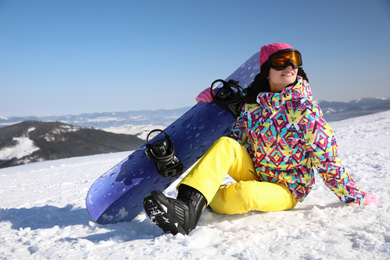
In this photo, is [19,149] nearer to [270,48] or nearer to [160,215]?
[160,215]

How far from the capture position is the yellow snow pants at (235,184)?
1.62 m

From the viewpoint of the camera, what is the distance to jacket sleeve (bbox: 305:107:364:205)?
1.67 metres

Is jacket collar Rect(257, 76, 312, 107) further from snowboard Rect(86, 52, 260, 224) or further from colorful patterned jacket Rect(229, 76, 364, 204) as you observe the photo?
snowboard Rect(86, 52, 260, 224)

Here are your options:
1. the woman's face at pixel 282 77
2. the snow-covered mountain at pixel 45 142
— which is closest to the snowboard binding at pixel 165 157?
the woman's face at pixel 282 77

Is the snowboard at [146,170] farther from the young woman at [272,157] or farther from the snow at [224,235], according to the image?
the young woman at [272,157]

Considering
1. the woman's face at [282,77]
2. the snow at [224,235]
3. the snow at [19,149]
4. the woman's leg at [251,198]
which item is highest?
the woman's face at [282,77]

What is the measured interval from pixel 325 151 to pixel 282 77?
1.72ft

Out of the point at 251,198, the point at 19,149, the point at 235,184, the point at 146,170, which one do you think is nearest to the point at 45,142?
the point at 19,149

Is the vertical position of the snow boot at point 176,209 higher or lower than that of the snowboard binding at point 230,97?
lower

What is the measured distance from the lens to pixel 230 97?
6.85 ft

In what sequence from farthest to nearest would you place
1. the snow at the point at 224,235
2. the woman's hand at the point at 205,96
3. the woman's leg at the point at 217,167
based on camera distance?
1. the woman's hand at the point at 205,96
2. the woman's leg at the point at 217,167
3. the snow at the point at 224,235

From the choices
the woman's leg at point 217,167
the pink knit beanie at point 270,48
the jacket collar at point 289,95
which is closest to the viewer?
the woman's leg at point 217,167

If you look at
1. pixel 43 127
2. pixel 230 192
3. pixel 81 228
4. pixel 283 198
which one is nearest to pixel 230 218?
pixel 230 192

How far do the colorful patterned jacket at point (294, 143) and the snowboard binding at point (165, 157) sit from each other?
0.53 meters
